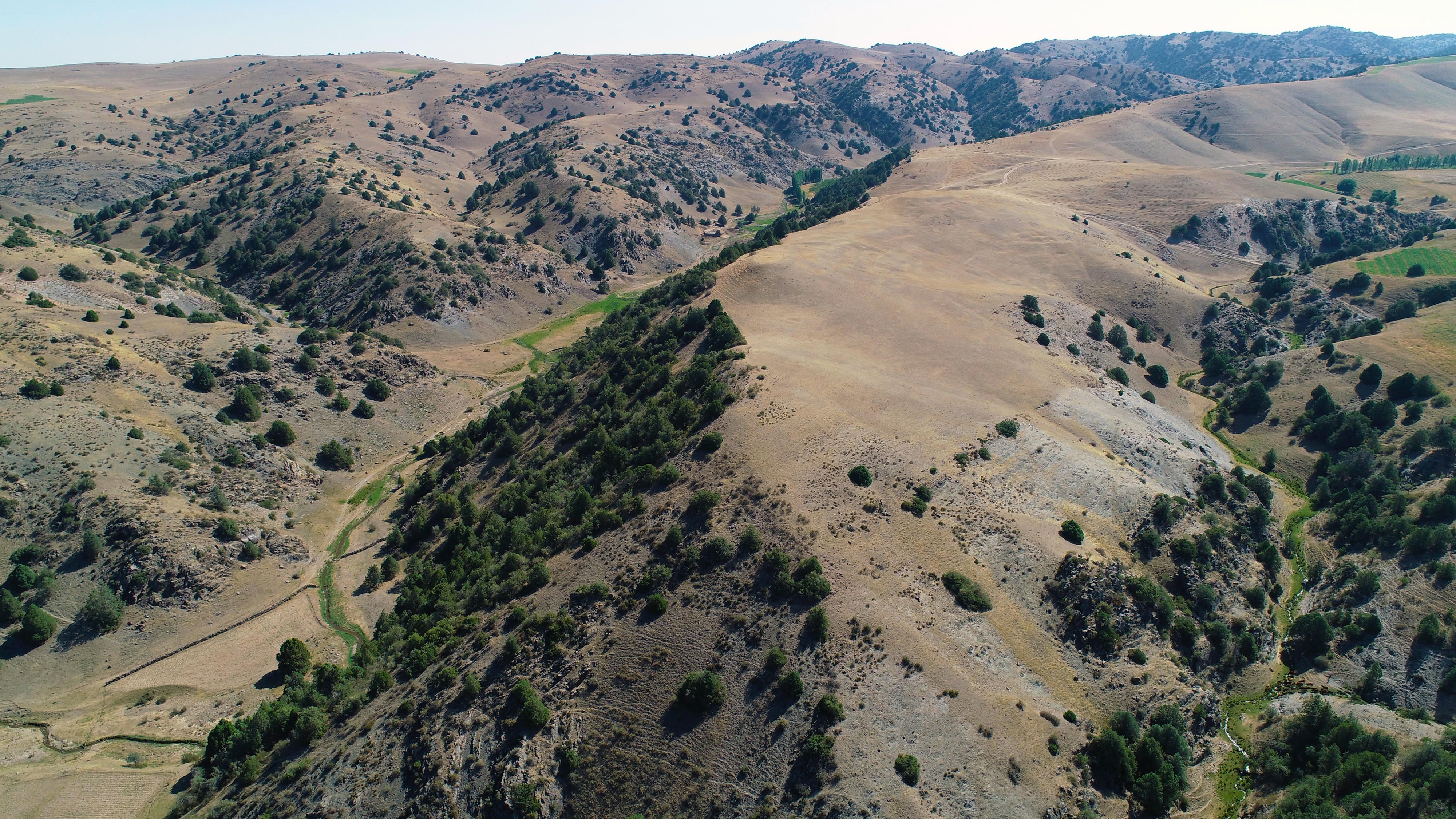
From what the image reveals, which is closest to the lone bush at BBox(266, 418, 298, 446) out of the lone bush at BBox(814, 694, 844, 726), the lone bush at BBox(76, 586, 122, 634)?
the lone bush at BBox(76, 586, 122, 634)

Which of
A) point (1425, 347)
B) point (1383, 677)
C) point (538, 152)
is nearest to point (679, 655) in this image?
point (1383, 677)

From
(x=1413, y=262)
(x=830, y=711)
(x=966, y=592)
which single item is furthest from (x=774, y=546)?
(x=1413, y=262)

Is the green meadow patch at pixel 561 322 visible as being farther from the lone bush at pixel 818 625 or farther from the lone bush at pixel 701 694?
the lone bush at pixel 701 694

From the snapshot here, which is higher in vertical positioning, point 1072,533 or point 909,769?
point 1072,533

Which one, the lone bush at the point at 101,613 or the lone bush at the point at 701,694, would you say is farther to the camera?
the lone bush at the point at 101,613

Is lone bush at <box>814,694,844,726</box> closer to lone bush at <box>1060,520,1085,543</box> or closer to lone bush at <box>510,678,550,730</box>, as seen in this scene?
lone bush at <box>510,678,550,730</box>

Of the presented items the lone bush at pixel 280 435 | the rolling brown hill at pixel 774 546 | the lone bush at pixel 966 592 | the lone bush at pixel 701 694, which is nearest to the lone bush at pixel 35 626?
the rolling brown hill at pixel 774 546

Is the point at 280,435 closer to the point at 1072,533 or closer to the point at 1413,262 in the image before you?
the point at 1072,533

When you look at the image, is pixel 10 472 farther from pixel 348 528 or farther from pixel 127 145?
pixel 127 145

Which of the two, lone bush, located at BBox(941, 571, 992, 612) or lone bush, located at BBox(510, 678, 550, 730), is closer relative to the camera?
lone bush, located at BBox(510, 678, 550, 730)
